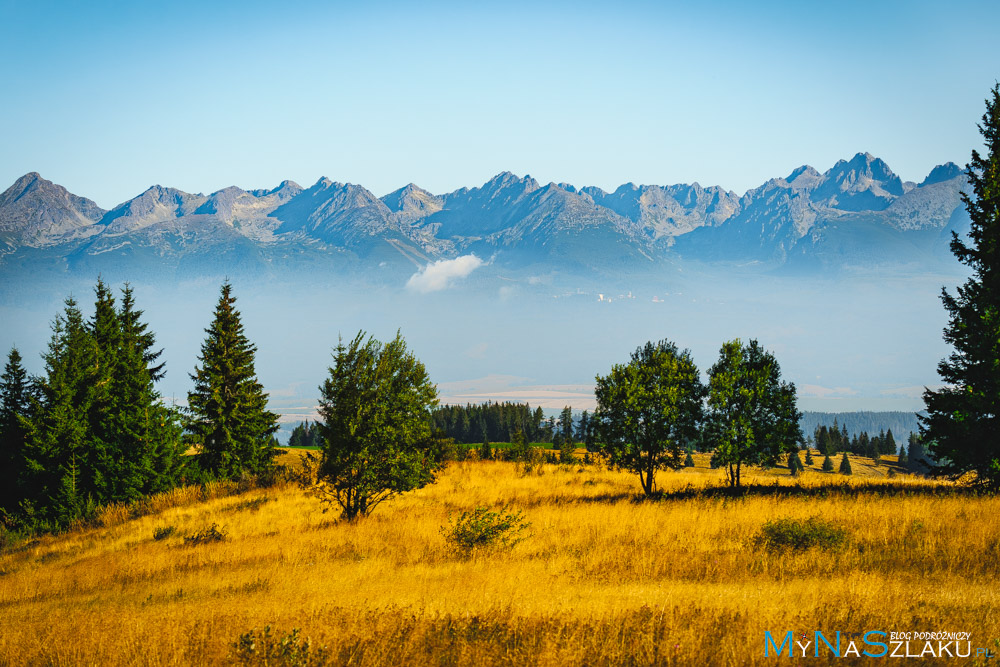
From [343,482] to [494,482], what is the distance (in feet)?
33.6

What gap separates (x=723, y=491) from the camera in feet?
71.8

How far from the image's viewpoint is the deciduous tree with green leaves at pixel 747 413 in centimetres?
2267

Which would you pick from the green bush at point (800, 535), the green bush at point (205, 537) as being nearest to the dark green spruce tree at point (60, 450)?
the green bush at point (205, 537)

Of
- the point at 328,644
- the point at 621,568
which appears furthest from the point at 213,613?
the point at 621,568

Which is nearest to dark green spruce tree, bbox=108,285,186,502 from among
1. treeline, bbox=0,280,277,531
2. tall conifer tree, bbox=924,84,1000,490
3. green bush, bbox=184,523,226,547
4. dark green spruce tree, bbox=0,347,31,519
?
treeline, bbox=0,280,277,531

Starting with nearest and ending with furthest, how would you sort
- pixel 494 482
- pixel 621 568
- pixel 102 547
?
pixel 621 568
pixel 102 547
pixel 494 482

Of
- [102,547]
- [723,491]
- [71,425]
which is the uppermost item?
[71,425]

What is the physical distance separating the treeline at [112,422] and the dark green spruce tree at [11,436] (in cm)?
7

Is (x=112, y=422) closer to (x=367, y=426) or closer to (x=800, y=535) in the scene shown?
(x=367, y=426)

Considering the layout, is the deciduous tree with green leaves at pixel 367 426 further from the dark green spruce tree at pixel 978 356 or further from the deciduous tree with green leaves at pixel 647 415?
the dark green spruce tree at pixel 978 356

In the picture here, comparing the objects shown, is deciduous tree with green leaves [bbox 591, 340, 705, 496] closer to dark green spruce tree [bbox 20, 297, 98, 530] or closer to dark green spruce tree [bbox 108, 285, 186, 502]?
dark green spruce tree [bbox 108, 285, 186, 502]

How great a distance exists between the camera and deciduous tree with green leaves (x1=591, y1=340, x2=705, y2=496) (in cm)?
2272

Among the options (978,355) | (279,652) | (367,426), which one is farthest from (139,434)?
(978,355)

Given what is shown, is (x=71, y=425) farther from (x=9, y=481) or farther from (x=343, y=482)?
(x=343, y=482)
